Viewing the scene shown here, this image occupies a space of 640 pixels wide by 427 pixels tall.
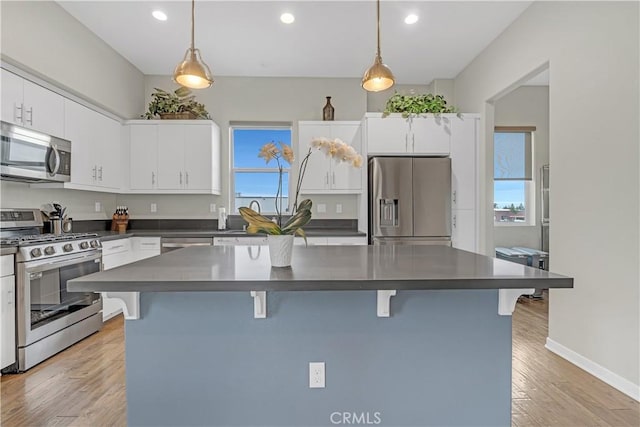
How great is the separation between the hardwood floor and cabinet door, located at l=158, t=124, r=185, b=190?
2025mm

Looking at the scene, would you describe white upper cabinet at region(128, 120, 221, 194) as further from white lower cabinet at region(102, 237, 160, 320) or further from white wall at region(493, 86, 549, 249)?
white wall at region(493, 86, 549, 249)

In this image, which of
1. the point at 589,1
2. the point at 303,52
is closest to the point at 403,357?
the point at 589,1

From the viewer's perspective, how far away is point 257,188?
498 cm

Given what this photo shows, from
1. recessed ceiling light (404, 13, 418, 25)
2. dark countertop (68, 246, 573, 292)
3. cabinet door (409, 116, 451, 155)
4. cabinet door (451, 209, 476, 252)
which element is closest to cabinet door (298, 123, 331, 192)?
cabinet door (409, 116, 451, 155)

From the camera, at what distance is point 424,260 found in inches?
71.4

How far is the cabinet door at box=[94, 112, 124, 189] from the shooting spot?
3852 mm

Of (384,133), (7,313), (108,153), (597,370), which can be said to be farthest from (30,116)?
(597,370)

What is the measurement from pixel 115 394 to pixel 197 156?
111 inches

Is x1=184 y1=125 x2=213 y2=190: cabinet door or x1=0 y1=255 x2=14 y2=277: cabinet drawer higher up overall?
x1=184 y1=125 x2=213 y2=190: cabinet door

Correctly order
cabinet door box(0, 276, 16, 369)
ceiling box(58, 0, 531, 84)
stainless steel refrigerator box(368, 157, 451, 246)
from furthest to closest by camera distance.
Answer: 1. stainless steel refrigerator box(368, 157, 451, 246)
2. ceiling box(58, 0, 531, 84)
3. cabinet door box(0, 276, 16, 369)

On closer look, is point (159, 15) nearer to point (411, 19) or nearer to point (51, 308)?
point (411, 19)

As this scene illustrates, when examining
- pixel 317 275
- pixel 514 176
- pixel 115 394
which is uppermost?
pixel 514 176

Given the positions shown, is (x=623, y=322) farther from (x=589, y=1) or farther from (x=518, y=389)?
(x=589, y=1)

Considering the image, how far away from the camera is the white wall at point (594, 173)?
7.45 feet
